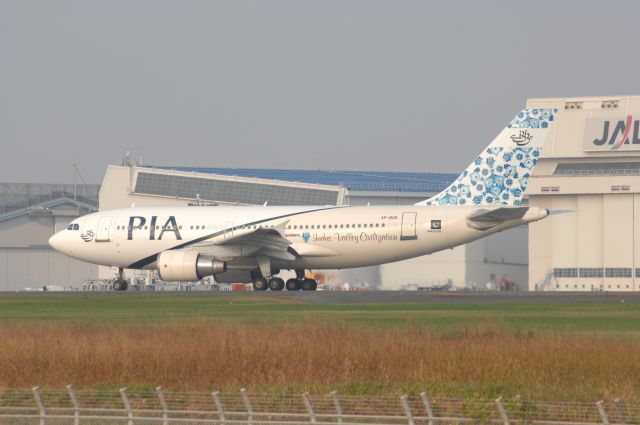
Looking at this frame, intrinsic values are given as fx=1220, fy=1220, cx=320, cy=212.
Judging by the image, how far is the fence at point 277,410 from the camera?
17734mm

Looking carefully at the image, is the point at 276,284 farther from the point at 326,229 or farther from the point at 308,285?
the point at 326,229

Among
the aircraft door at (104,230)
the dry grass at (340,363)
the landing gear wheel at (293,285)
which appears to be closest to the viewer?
the dry grass at (340,363)

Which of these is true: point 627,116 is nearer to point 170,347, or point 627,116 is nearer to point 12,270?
point 12,270

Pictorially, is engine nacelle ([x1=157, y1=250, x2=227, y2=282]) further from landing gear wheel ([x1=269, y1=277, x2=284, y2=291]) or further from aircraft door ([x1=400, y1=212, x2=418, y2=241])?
aircraft door ([x1=400, y1=212, x2=418, y2=241])

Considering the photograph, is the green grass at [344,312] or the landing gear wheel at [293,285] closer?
the green grass at [344,312]

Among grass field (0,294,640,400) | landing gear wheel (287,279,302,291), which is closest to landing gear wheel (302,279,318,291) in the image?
landing gear wheel (287,279,302,291)

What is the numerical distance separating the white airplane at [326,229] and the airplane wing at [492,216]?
5 centimetres

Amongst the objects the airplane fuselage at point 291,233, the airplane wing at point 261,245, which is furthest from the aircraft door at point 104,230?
the airplane wing at point 261,245

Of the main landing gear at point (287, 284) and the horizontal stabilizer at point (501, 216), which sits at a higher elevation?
the horizontal stabilizer at point (501, 216)

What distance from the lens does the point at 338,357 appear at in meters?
25.4

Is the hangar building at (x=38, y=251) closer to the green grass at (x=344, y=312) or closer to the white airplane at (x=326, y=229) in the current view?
the white airplane at (x=326, y=229)

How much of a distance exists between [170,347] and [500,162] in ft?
115

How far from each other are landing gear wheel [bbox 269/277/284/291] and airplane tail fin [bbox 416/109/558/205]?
8.21m

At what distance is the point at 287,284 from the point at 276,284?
5.30 ft
